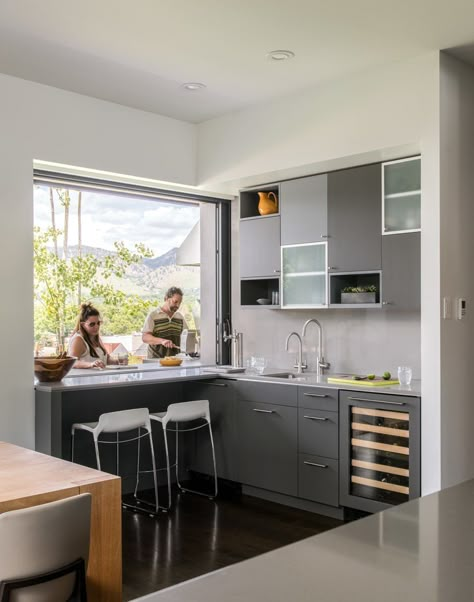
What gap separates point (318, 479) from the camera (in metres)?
4.85

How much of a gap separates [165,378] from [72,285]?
10.0ft

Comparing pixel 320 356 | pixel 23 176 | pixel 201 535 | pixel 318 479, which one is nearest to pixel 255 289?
pixel 320 356

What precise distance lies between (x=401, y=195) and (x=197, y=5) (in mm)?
1980

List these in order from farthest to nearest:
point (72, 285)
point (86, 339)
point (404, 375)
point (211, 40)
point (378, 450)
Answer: point (72, 285) < point (86, 339) < point (404, 375) < point (378, 450) < point (211, 40)

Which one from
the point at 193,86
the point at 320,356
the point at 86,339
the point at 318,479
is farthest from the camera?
the point at 86,339

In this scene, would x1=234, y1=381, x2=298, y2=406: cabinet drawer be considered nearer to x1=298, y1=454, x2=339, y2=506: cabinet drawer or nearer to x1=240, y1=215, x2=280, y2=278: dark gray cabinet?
x1=298, y1=454, x2=339, y2=506: cabinet drawer

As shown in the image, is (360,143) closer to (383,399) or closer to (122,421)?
(383,399)

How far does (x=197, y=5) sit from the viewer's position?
12.1 feet

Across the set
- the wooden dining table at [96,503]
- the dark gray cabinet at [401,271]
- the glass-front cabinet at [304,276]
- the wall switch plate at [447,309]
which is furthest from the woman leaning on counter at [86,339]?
the wooden dining table at [96,503]

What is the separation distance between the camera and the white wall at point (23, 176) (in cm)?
475

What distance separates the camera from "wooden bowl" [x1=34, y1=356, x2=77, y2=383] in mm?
4883

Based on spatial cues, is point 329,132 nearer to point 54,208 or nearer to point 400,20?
point 400,20

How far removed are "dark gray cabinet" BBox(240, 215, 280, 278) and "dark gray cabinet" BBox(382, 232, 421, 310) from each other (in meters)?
1.11

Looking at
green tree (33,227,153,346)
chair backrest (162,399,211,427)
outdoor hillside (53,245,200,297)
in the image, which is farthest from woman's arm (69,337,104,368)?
green tree (33,227,153,346)
